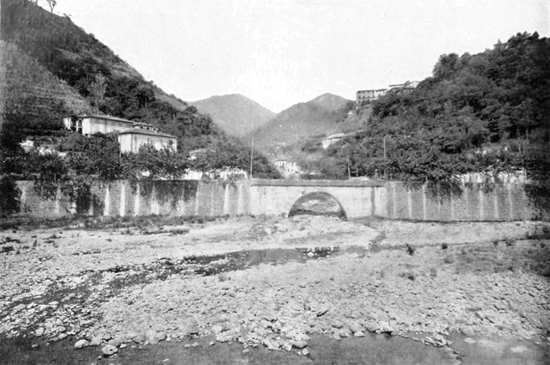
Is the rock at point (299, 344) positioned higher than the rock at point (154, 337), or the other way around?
the rock at point (154, 337)

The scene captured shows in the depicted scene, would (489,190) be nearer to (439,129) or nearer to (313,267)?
(439,129)

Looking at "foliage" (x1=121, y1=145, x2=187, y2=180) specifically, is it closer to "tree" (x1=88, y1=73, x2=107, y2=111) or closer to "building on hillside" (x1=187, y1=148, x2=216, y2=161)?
"building on hillside" (x1=187, y1=148, x2=216, y2=161)

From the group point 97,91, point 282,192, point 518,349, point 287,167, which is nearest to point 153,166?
point 282,192

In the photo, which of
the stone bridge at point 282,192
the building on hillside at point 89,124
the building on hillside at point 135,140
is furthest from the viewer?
the building on hillside at point 89,124

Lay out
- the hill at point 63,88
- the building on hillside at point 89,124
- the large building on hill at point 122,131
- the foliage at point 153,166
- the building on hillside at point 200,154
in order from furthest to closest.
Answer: the building on hillside at point 89,124, the hill at point 63,88, the large building on hill at point 122,131, the building on hillside at point 200,154, the foliage at point 153,166

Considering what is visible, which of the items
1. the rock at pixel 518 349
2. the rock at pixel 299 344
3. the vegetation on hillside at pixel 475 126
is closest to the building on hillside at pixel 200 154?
the vegetation on hillside at pixel 475 126

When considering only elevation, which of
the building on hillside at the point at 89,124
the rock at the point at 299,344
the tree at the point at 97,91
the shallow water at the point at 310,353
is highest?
the tree at the point at 97,91

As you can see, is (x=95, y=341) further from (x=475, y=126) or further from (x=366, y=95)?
(x=366, y=95)

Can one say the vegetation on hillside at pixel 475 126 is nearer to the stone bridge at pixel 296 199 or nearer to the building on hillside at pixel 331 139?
the stone bridge at pixel 296 199

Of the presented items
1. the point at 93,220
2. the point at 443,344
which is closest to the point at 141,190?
the point at 93,220
